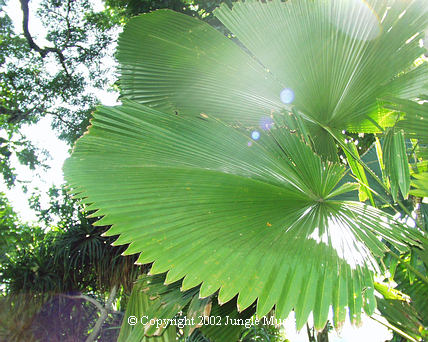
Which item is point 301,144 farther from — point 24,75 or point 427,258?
point 24,75

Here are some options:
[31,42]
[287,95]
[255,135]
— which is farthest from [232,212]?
[31,42]

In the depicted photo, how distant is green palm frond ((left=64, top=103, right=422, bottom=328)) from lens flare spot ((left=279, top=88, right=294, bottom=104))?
1.40 ft

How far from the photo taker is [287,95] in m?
1.67

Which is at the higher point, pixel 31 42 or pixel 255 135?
pixel 31 42

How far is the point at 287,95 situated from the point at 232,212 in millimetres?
816

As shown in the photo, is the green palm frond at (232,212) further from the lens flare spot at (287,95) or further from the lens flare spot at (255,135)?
the lens flare spot at (287,95)

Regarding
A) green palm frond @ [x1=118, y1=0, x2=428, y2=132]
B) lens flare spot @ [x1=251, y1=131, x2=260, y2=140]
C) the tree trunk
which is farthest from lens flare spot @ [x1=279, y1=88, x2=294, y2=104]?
the tree trunk

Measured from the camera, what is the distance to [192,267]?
935 mm

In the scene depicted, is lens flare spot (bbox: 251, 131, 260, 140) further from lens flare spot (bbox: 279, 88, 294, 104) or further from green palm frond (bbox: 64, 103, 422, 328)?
lens flare spot (bbox: 279, 88, 294, 104)

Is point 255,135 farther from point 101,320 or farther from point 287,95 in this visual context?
point 101,320

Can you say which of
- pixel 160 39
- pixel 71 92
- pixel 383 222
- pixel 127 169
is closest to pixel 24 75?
pixel 71 92

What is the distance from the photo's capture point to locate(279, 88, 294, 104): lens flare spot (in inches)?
65.1

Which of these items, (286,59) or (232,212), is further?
(286,59)

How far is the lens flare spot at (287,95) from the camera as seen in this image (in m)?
1.65
